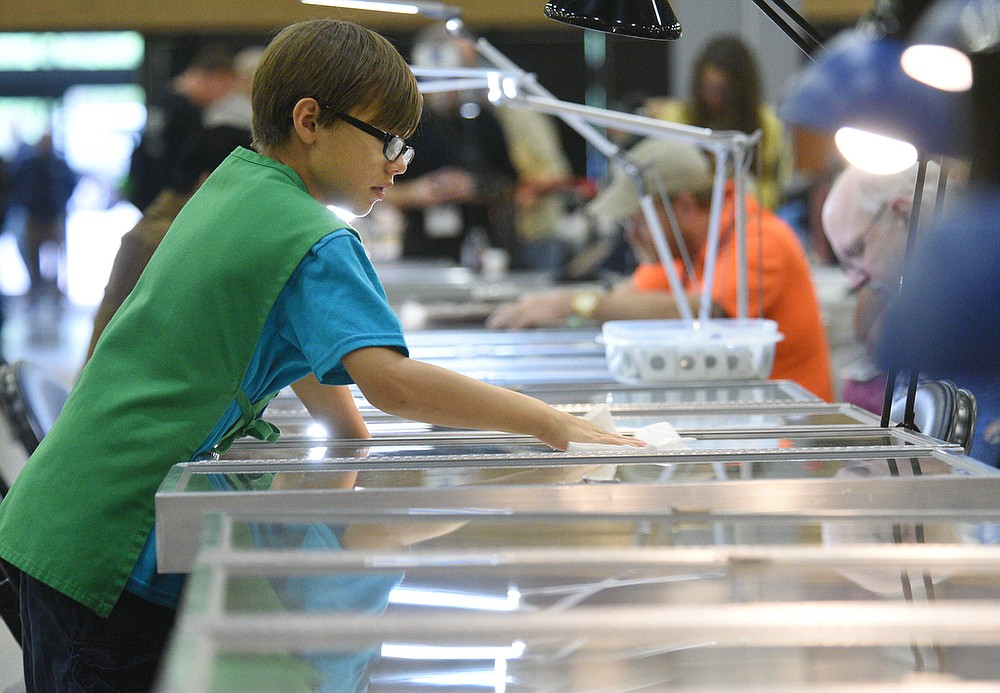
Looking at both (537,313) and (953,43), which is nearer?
(953,43)

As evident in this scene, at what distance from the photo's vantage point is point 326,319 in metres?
1.13

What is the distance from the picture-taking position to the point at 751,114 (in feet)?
11.2

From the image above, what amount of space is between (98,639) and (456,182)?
4774mm

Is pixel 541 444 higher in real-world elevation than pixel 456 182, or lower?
lower

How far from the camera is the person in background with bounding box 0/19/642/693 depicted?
114 cm

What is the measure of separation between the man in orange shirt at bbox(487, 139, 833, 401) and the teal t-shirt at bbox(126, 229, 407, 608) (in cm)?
124

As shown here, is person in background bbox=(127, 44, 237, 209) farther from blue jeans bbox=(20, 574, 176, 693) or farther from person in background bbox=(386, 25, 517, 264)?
blue jeans bbox=(20, 574, 176, 693)

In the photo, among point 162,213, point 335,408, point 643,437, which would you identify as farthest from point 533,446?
point 162,213

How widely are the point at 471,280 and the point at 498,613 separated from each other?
11.0 feet

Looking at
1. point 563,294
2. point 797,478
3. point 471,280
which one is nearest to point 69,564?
point 797,478

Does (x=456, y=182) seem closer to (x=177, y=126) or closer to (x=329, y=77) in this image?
(x=177, y=126)

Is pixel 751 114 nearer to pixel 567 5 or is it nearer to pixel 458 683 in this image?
pixel 567 5

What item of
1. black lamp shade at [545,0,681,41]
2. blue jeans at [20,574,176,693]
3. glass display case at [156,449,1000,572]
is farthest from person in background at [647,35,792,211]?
blue jeans at [20,574,176,693]

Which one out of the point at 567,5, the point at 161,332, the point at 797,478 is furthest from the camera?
the point at 567,5
